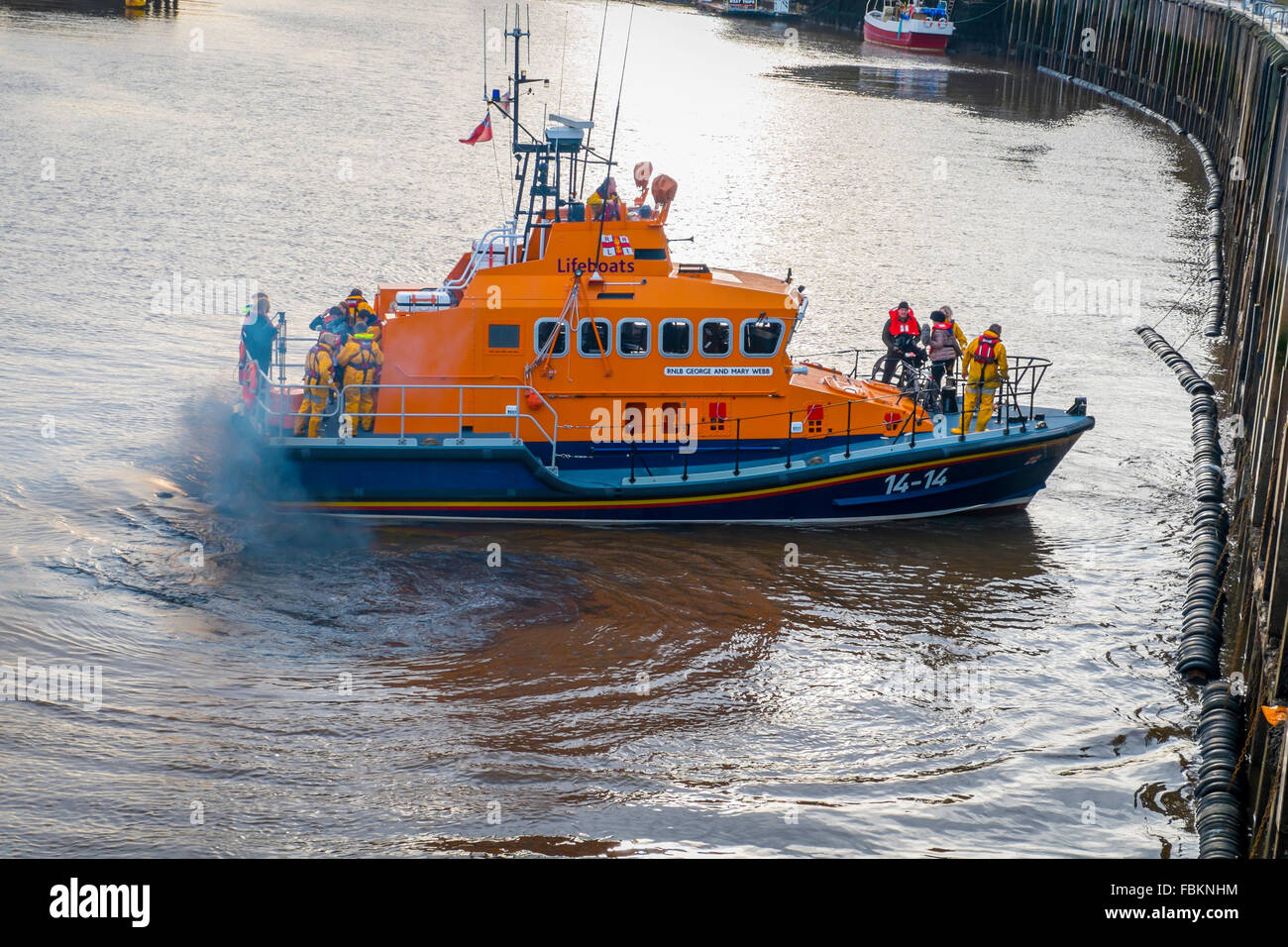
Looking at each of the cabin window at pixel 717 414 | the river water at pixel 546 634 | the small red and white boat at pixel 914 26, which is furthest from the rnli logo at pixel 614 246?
the small red and white boat at pixel 914 26

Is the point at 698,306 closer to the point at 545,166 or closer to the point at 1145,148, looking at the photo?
the point at 545,166

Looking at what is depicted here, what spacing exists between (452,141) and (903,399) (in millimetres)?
25536

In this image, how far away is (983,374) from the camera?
12.8 m

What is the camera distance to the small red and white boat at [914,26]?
62.7m

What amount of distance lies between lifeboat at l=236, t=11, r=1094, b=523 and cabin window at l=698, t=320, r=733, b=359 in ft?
0.06

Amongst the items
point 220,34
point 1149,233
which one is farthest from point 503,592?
point 220,34

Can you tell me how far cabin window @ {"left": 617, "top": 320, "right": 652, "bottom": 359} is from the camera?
476 inches

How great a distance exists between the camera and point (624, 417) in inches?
488

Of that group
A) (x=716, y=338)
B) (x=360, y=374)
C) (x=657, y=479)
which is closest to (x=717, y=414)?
(x=716, y=338)

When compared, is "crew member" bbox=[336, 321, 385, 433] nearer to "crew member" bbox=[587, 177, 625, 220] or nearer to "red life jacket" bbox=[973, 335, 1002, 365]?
"crew member" bbox=[587, 177, 625, 220]

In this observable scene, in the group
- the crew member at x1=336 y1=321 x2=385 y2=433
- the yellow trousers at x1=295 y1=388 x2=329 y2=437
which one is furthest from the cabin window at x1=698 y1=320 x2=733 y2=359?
the yellow trousers at x1=295 y1=388 x2=329 y2=437

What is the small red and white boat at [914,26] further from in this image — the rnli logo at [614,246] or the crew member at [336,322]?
the crew member at [336,322]

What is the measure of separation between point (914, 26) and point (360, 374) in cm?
5738

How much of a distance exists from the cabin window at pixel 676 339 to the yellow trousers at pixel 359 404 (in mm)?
2810
